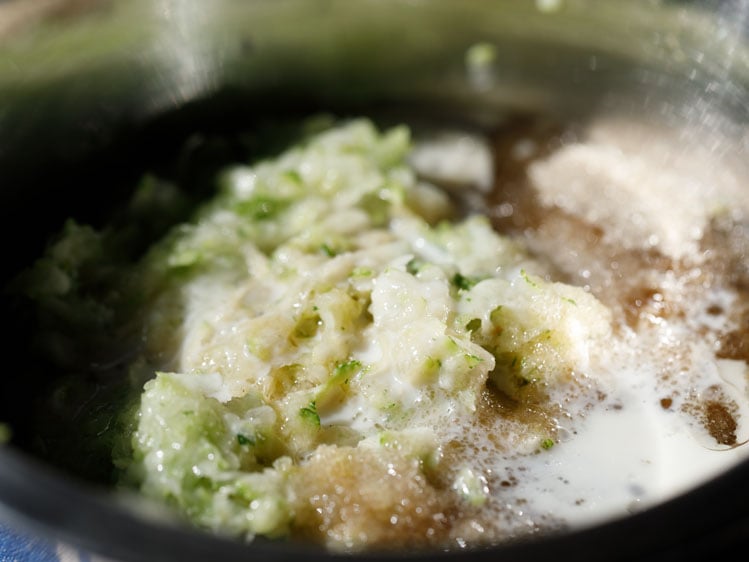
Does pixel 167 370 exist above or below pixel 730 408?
above

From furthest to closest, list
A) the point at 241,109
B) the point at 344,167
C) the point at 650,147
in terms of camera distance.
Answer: the point at 241,109, the point at 650,147, the point at 344,167

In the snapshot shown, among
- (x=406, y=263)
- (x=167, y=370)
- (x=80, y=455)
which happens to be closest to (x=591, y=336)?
(x=406, y=263)

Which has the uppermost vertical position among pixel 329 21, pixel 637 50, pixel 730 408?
pixel 329 21

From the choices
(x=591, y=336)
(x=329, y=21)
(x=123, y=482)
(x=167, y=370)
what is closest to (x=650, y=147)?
(x=591, y=336)

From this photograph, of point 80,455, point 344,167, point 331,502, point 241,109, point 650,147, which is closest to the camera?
point 331,502

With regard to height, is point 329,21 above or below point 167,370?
above

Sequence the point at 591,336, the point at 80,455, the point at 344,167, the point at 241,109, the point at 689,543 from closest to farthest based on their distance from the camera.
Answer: the point at 689,543 < the point at 80,455 < the point at 591,336 < the point at 344,167 < the point at 241,109

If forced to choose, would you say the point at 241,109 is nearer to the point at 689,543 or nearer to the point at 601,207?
the point at 601,207

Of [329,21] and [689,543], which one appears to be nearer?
[689,543]

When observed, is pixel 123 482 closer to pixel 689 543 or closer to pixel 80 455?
pixel 80 455
